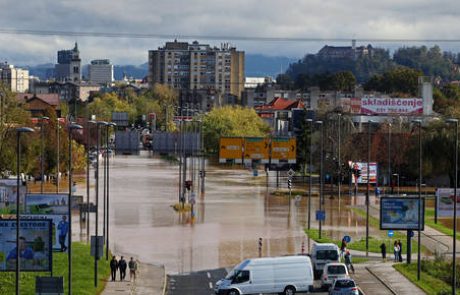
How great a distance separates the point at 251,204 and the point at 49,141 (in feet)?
75.0

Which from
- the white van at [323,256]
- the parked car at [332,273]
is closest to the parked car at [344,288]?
the parked car at [332,273]

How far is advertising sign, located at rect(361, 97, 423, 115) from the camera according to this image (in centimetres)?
12425

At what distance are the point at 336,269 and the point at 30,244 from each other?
12579 mm

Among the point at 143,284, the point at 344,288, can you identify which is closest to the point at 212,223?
the point at 143,284

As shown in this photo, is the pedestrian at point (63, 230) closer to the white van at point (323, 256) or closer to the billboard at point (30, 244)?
the billboard at point (30, 244)

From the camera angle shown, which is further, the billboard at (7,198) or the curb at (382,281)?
the billboard at (7,198)

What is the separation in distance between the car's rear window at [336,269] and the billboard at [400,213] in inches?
347

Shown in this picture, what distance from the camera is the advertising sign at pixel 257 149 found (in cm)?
10238

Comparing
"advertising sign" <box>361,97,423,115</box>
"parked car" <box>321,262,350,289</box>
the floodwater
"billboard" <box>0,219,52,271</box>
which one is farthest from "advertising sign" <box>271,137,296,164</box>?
"billboard" <box>0,219,52,271</box>

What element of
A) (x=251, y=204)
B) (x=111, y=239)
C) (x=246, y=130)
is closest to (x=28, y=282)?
(x=111, y=239)

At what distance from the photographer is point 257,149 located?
102812 mm

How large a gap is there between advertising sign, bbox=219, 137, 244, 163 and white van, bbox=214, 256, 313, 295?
58.9m

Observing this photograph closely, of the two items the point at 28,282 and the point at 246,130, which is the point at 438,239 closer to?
the point at 28,282

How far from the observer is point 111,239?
64562mm
